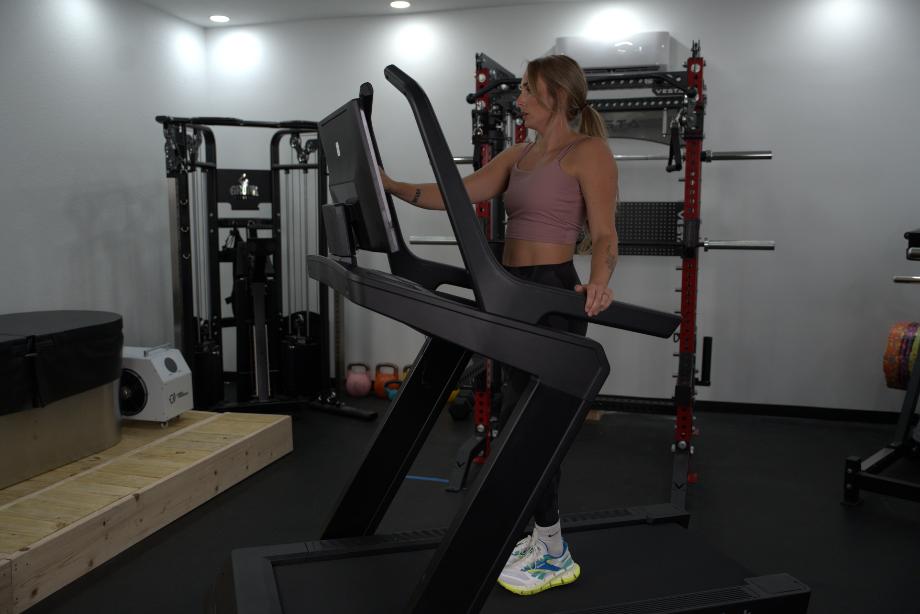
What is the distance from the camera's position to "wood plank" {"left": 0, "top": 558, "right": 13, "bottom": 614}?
221 centimetres

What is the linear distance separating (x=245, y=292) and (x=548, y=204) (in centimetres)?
291

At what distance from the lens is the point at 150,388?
3617mm

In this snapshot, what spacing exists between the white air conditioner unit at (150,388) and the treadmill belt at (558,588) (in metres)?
1.89

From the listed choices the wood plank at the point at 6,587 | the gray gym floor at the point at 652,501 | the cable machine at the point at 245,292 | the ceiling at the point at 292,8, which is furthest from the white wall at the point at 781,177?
the wood plank at the point at 6,587

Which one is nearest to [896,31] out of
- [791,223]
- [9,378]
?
[791,223]

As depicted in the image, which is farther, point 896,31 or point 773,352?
point 773,352

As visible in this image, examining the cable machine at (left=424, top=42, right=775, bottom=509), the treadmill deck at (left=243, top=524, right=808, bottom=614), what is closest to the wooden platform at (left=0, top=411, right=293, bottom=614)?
the treadmill deck at (left=243, top=524, right=808, bottom=614)

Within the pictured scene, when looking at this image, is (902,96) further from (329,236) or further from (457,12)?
(329,236)

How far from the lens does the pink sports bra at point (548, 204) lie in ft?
6.47

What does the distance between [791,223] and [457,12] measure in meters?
2.62

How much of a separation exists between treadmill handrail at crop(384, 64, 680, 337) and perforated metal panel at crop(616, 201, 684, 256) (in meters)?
2.20

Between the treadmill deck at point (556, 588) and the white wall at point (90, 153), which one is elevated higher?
the white wall at point (90, 153)

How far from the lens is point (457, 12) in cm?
498

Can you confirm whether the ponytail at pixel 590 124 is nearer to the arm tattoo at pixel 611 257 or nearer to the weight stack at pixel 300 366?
the arm tattoo at pixel 611 257
